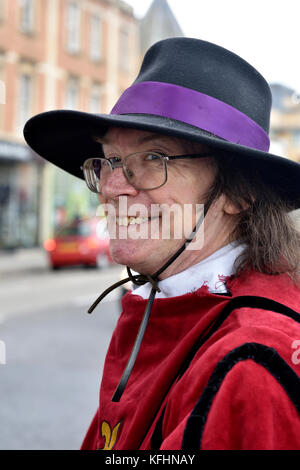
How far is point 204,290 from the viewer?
3.67 ft

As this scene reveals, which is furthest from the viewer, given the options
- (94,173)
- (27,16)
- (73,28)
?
(73,28)

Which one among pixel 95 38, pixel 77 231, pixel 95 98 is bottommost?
pixel 77 231

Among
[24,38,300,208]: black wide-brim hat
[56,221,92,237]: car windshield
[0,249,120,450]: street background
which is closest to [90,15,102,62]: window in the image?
[56,221,92,237]: car windshield

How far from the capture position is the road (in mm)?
3865

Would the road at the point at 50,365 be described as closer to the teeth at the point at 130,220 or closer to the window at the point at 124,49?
the teeth at the point at 130,220

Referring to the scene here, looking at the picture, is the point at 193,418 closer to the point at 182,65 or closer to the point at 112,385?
the point at 112,385

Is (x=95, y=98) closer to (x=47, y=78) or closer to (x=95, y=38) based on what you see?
(x=95, y=38)

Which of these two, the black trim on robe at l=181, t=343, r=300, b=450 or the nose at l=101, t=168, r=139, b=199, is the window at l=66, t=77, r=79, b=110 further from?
the black trim on robe at l=181, t=343, r=300, b=450

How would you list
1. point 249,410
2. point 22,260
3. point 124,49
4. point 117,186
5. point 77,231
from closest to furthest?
point 249,410 < point 117,186 < point 77,231 < point 22,260 < point 124,49

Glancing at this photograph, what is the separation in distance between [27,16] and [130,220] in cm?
1817

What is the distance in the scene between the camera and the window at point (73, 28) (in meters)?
18.7

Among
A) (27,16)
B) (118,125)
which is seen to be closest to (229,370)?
(118,125)

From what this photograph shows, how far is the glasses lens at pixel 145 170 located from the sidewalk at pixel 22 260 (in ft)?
39.6

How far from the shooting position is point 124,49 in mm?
20469
